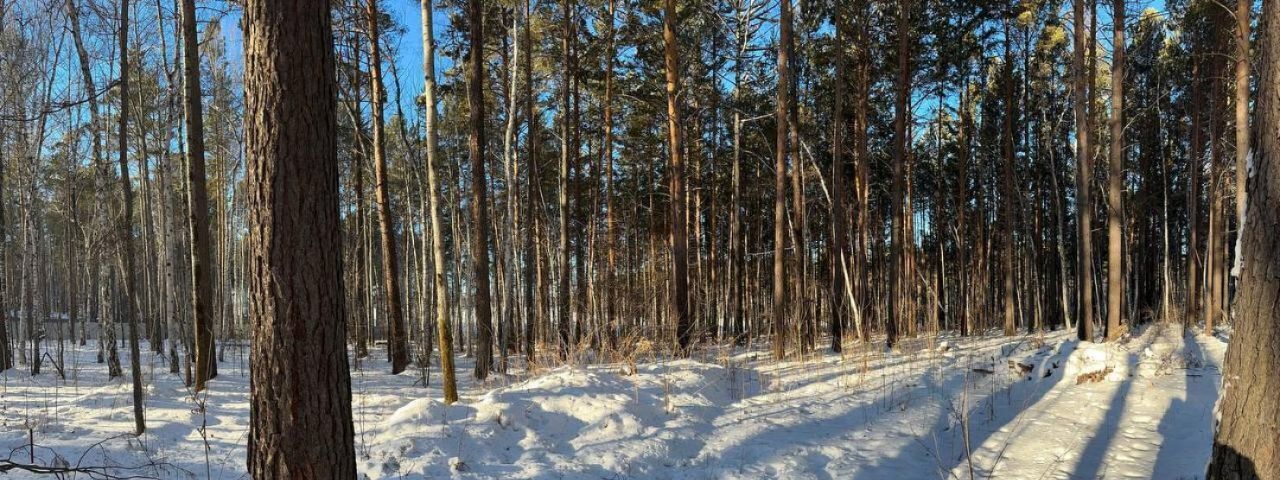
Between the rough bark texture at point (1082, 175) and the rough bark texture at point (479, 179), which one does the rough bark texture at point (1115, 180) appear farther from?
the rough bark texture at point (479, 179)

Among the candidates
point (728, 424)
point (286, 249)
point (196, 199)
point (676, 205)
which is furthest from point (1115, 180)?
point (196, 199)

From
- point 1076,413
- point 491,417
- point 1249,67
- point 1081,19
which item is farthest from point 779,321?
point 1249,67

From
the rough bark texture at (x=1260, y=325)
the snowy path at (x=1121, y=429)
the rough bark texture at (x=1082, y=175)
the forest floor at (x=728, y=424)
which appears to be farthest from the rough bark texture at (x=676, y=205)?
the rough bark texture at (x=1260, y=325)

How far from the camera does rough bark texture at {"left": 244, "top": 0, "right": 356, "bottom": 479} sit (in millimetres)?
2705

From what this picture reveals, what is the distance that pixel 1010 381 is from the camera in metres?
7.89

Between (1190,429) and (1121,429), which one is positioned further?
(1121,429)

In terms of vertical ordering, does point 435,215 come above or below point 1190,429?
above

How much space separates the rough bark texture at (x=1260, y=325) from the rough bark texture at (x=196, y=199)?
9.82 m

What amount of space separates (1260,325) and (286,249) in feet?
16.7

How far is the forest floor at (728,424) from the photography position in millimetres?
4973

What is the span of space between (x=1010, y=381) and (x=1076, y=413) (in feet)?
5.35

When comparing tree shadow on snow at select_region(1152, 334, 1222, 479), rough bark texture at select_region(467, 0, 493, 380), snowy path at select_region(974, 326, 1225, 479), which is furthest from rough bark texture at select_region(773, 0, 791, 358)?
tree shadow on snow at select_region(1152, 334, 1222, 479)

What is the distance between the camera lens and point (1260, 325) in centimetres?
330

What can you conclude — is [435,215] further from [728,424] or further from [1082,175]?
[1082,175]
